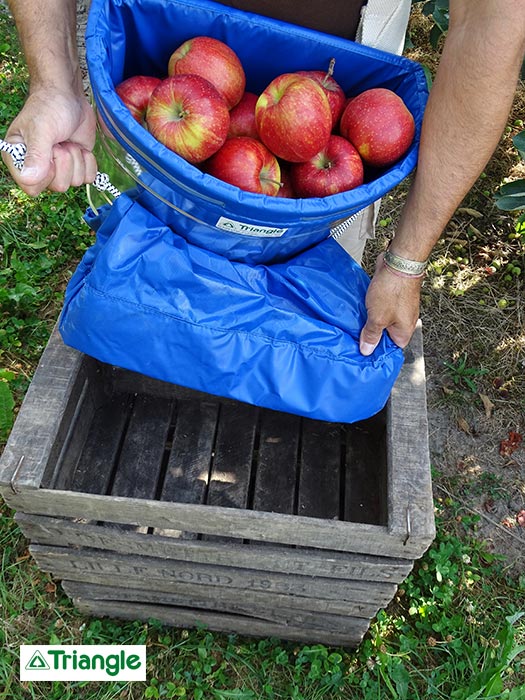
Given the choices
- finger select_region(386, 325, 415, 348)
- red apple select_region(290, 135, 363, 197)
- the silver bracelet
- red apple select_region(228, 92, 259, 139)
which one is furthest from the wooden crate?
red apple select_region(228, 92, 259, 139)

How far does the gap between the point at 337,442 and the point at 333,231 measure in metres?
0.63

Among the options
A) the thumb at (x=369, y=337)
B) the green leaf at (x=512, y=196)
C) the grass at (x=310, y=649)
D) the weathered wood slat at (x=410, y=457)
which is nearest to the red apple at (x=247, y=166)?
the thumb at (x=369, y=337)

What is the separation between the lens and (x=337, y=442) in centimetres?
185

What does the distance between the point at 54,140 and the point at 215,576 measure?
105 centimetres

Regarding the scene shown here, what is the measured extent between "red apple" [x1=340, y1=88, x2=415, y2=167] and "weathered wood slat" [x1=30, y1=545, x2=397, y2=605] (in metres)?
0.96

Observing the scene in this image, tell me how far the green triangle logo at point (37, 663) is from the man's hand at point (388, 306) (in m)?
1.28

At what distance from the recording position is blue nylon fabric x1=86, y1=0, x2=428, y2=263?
1139 mm

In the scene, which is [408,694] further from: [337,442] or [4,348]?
[4,348]

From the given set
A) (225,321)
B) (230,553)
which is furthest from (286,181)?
(230,553)

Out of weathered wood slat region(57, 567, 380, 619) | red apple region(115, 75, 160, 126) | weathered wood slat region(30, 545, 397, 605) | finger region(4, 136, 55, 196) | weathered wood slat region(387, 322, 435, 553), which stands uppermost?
red apple region(115, 75, 160, 126)

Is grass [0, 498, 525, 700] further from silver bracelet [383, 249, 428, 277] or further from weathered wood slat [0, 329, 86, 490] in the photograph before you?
silver bracelet [383, 249, 428, 277]

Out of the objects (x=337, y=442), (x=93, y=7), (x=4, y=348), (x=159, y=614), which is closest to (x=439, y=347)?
(x=337, y=442)

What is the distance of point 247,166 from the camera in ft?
4.07

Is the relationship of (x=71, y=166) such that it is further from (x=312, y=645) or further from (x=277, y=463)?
(x=312, y=645)
